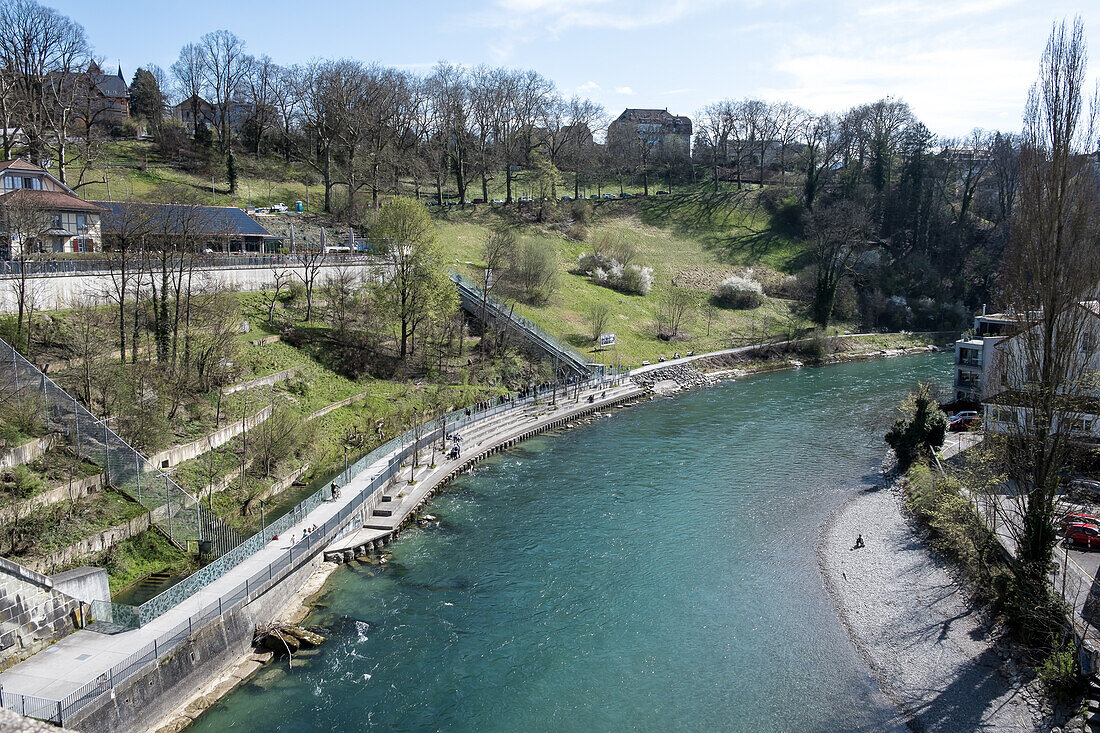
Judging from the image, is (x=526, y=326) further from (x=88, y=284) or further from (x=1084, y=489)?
(x=1084, y=489)

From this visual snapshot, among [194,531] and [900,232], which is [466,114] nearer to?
[900,232]

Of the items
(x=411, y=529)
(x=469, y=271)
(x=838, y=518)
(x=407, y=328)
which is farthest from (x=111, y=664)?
(x=469, y=271)

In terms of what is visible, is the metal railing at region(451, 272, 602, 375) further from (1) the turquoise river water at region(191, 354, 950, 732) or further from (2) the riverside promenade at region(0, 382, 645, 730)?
(2) the riverside promenade at region(0, 382, 645, 730)

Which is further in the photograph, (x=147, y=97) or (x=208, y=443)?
(x=147, y=97)

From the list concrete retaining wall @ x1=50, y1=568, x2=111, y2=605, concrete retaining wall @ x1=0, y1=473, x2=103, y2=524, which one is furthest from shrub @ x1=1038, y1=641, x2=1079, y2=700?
concrete retaining wall @ x1=0, y1=473, x2=103, y2=524

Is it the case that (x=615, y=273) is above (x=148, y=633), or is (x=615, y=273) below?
above

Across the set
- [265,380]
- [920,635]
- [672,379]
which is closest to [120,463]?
[265,380]
